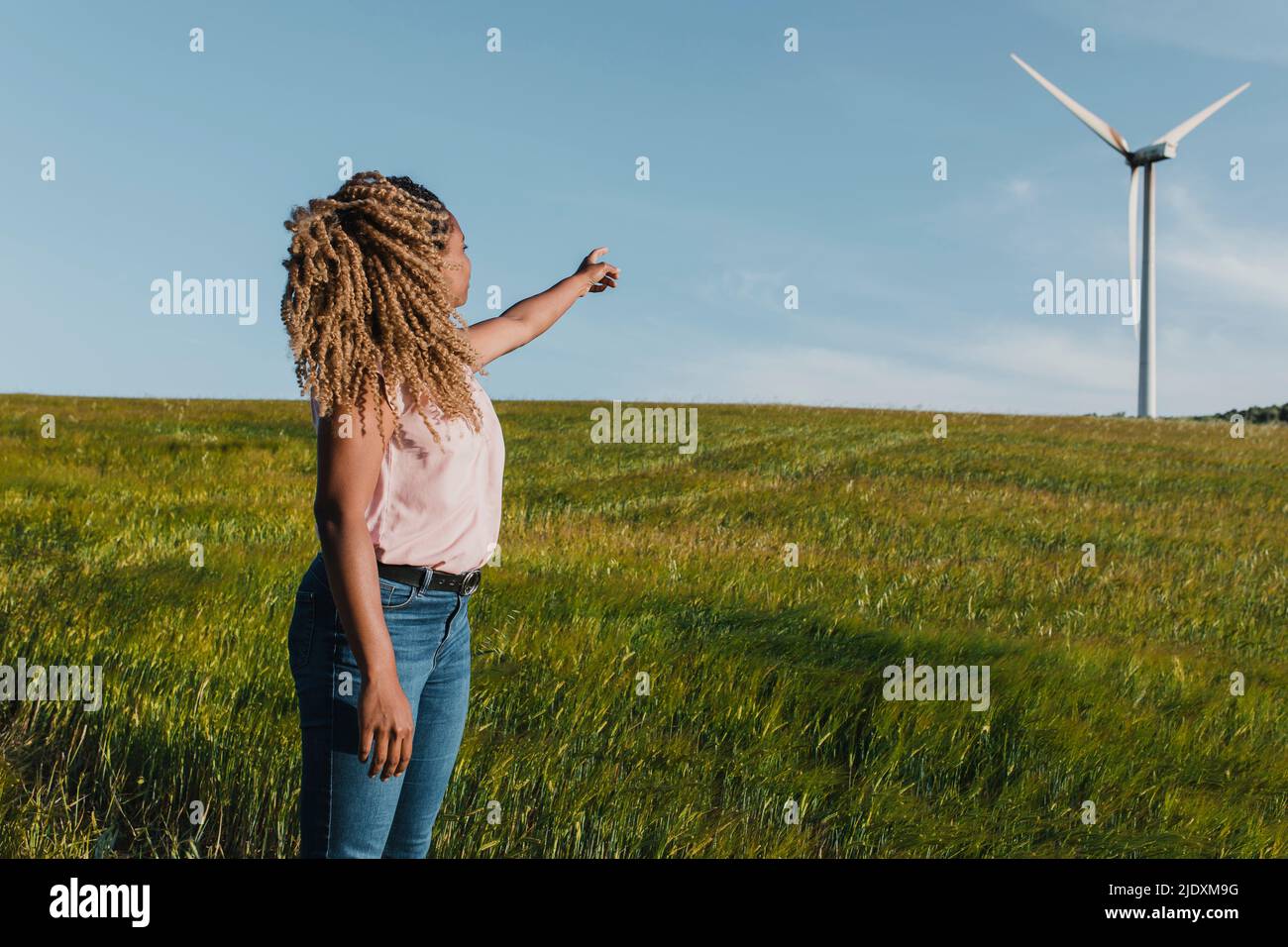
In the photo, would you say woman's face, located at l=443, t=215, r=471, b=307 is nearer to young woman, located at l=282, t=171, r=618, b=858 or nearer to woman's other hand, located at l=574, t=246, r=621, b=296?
young woman, located at l=282, t=171, r=618, b=858

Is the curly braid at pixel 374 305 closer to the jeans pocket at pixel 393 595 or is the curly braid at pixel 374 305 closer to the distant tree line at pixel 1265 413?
the jeans pocket at pixel 393 595

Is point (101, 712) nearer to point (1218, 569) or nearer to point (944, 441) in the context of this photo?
point (1218, 569)

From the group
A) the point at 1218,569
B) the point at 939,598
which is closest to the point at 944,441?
the point at 1218,569

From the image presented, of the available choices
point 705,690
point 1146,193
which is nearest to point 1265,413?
point 1146,193

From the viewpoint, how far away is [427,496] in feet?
8.49

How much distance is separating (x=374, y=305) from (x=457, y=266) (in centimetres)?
29

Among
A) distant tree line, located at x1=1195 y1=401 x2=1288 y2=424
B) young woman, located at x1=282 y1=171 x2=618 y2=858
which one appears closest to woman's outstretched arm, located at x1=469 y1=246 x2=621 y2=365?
young woman, located at x1=282 y1=171 x2=618 y2=858

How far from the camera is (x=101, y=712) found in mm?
5008

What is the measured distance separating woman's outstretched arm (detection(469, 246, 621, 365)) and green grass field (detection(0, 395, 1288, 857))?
6.50 feet

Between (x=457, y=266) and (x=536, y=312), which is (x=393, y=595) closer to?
(x=457, y=266)

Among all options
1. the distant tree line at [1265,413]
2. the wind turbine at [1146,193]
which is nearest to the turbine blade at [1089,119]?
the wind turbine at [1146,193]

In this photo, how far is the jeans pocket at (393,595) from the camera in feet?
8.34

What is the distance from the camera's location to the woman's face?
278 cm
